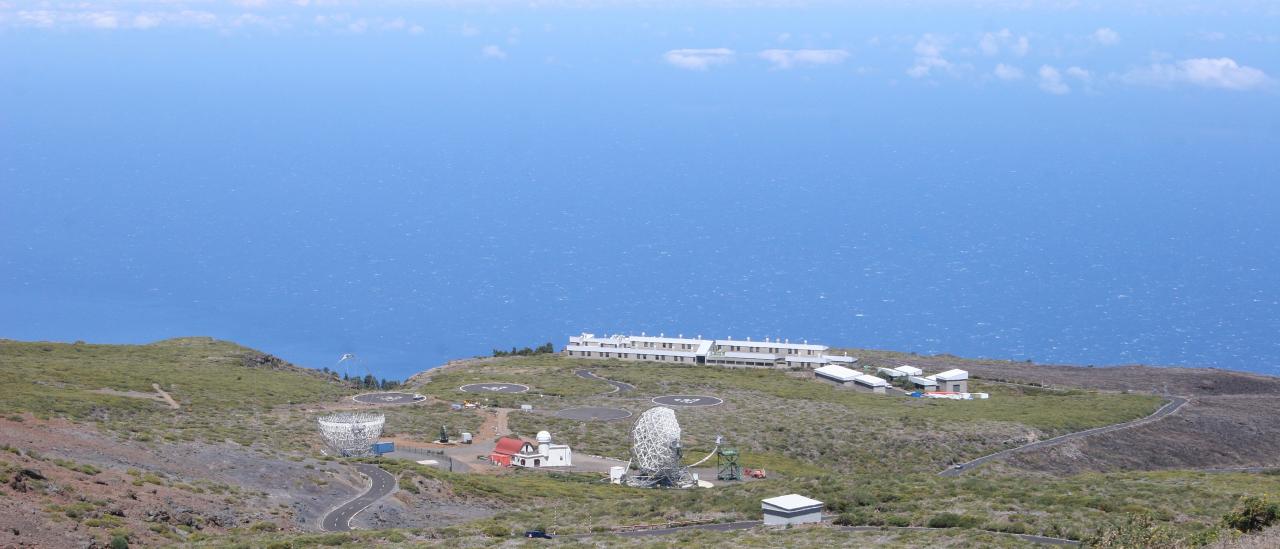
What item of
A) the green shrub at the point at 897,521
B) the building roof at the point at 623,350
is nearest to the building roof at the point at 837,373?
the building roof at the point at 623,350

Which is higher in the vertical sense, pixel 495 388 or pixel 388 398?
pixel 495 388

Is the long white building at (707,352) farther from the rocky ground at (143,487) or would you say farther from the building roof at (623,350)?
the rocky ground at (143,487)

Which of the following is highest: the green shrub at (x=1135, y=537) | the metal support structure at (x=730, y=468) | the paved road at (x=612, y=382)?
the paved road at (x=612, y=382)

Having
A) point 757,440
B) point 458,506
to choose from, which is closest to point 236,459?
point 458,506

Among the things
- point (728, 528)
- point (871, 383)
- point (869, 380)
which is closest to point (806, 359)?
point (869, 380)

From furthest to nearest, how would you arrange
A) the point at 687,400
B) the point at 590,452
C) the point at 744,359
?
the point at 744,359, the point at 687,400, the point at 590,452

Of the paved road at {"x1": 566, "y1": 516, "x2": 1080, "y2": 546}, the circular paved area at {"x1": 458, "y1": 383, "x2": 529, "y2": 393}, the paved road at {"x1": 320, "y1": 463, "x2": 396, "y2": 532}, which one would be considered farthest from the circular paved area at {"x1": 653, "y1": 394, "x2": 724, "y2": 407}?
Answer: the paved road at {"x1": 566, "y1": 516, "x2": 1080, "y2": 546}

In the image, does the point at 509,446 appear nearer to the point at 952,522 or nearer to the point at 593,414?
the point at 593,414
